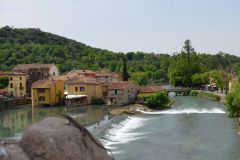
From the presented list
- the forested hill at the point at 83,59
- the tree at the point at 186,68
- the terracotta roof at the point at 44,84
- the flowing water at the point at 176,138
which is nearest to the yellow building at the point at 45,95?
the terracotta roof at the point at 44,84

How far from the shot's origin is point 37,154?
5.23 metres

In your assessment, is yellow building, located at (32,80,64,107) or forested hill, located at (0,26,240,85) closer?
yellow building, located at (32,80,64,107)

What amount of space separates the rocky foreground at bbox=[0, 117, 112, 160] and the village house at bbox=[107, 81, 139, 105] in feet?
178

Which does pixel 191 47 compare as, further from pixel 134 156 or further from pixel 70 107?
pixel 134 156

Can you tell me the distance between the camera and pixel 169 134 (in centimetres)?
3238

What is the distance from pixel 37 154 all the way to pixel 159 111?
45.8 metres

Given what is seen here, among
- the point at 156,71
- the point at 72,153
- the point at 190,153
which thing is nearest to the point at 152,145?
the point at 190,153

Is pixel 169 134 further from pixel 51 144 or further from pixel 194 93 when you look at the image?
pixel 194 93

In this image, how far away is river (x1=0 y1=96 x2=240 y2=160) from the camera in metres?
25.0

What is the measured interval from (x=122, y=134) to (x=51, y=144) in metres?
27.7

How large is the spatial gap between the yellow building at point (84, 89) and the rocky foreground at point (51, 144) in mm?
56470

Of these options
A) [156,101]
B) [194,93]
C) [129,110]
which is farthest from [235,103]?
[194,93]

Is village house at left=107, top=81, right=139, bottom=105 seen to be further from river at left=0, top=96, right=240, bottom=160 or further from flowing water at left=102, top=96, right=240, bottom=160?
flowing water at left=102, top=96, right=240, bottom=160

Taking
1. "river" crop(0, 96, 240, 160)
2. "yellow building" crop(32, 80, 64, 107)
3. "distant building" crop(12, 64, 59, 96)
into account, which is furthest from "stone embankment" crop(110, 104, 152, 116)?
"distant building" crop(12, 64, 59, 96)
